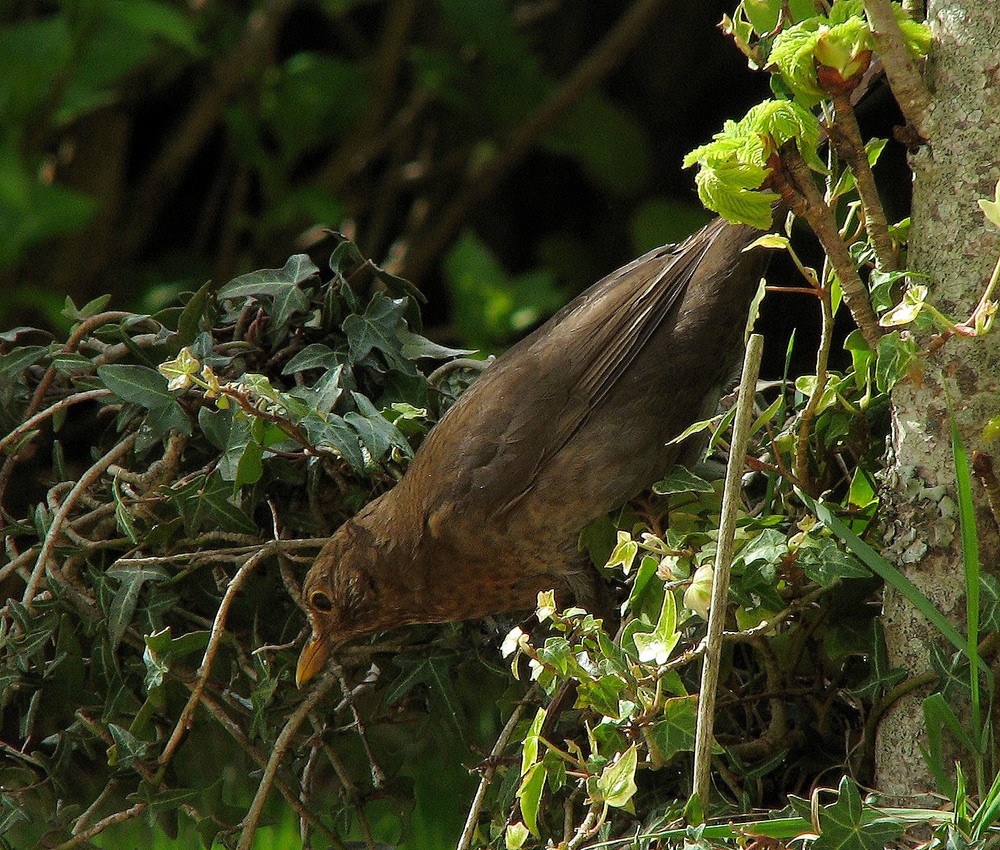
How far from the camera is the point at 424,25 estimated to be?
4617 millimetres

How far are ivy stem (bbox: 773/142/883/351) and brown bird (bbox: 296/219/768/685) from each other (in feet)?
1.51

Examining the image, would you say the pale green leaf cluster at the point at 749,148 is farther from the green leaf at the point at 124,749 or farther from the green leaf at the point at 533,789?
the green leaf at the point at 124,749

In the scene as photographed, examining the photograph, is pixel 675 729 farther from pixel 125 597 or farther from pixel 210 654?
pixel 125 597

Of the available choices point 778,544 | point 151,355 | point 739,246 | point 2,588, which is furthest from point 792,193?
point 2,588

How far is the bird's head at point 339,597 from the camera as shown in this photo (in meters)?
1.48

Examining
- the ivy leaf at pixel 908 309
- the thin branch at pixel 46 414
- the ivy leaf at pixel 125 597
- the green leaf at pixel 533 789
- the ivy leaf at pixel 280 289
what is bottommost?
the green leaf at pixel 533 789

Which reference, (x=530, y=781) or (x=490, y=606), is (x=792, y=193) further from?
(x=490, y=606)

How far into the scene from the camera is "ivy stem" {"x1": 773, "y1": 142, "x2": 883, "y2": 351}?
1113 mm

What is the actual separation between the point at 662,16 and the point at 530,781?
3974 millimetres

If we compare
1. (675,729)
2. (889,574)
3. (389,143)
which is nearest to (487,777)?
(675,729)

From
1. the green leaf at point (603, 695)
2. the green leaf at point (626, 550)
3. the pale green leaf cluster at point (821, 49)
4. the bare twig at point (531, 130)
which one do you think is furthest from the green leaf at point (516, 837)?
the bare twig at point (531, 130)

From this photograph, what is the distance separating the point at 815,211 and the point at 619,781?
1.81ft

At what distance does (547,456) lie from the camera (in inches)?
65.3

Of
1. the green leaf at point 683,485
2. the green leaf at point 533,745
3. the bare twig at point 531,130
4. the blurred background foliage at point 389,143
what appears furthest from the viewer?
the bare twig at point 531,130
